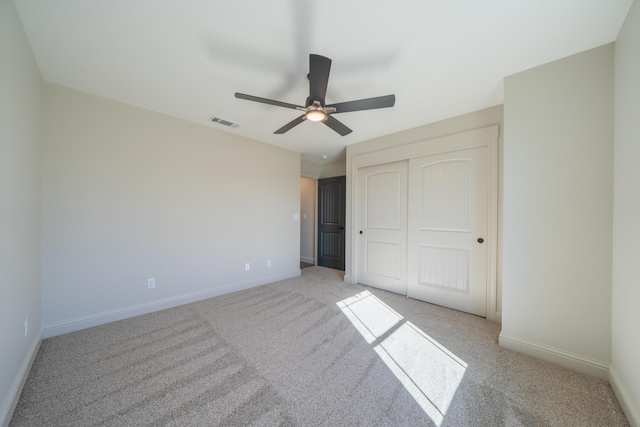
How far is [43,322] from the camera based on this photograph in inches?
82.4

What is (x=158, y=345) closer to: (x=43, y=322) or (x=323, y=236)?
(x=43, y=322)

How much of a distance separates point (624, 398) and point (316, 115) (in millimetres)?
2726

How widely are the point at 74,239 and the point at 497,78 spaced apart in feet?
13.9

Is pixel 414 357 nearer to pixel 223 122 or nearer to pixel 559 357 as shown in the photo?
pixel 559 357

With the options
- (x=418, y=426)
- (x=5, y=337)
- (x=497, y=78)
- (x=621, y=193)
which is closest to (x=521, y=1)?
(x=497, y=78)

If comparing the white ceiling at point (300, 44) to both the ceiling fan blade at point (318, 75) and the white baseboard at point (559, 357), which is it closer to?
the ceiling fan blade at point (318, 75)

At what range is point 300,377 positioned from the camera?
161 centimetres

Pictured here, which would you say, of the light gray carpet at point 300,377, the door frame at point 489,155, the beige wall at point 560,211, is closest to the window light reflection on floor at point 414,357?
the light gray carpet at point 300,377

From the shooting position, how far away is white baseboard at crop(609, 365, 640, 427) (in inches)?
49.0

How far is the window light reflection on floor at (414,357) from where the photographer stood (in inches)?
57.2

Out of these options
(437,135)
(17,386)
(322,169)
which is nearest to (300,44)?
(437,135)

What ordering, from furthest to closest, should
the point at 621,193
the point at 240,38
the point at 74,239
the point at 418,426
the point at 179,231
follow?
the point at 179,231
the point at 74,239
the point at 240,38
the point at 621,193
the point at 418,426

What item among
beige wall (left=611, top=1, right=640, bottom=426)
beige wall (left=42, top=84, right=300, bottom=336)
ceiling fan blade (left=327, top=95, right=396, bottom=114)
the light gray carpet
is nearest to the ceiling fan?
ceiling fan blade (left=327, top=95, right=396, bottom=114)

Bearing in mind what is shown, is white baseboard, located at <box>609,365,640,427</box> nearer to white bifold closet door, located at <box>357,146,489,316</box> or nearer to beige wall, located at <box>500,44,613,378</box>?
beige wall, located at <box>500,44,613,378</box>
